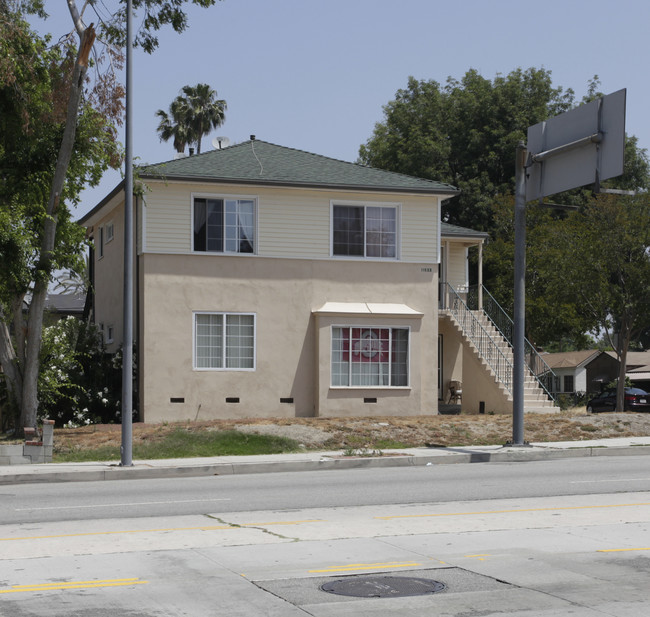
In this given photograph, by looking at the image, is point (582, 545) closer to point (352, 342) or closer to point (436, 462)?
point (436, 462)

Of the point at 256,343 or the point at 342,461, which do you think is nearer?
the point at 342,461

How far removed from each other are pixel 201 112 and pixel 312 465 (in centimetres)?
4590

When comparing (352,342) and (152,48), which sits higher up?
(152,48)

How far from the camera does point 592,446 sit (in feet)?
69.2

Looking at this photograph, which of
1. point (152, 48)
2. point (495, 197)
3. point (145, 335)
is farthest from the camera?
point (495, 197)

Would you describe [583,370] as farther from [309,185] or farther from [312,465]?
[312,465]

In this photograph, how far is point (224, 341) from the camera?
2642cm

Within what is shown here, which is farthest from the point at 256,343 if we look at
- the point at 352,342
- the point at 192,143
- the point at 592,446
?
the point at 192,143

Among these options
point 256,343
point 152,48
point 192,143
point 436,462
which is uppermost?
point 192,143

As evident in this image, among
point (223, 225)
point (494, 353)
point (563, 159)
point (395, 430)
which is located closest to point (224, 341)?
point (223, 225)

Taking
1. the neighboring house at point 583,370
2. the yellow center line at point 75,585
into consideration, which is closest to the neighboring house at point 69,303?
the neighboring house at point 583,370

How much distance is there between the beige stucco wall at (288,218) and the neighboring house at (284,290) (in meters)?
0.03

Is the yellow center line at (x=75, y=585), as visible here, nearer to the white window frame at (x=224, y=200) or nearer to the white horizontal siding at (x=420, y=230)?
the white window frame at (x=224, y=200)

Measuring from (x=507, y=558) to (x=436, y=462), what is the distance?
10719 millimetres
